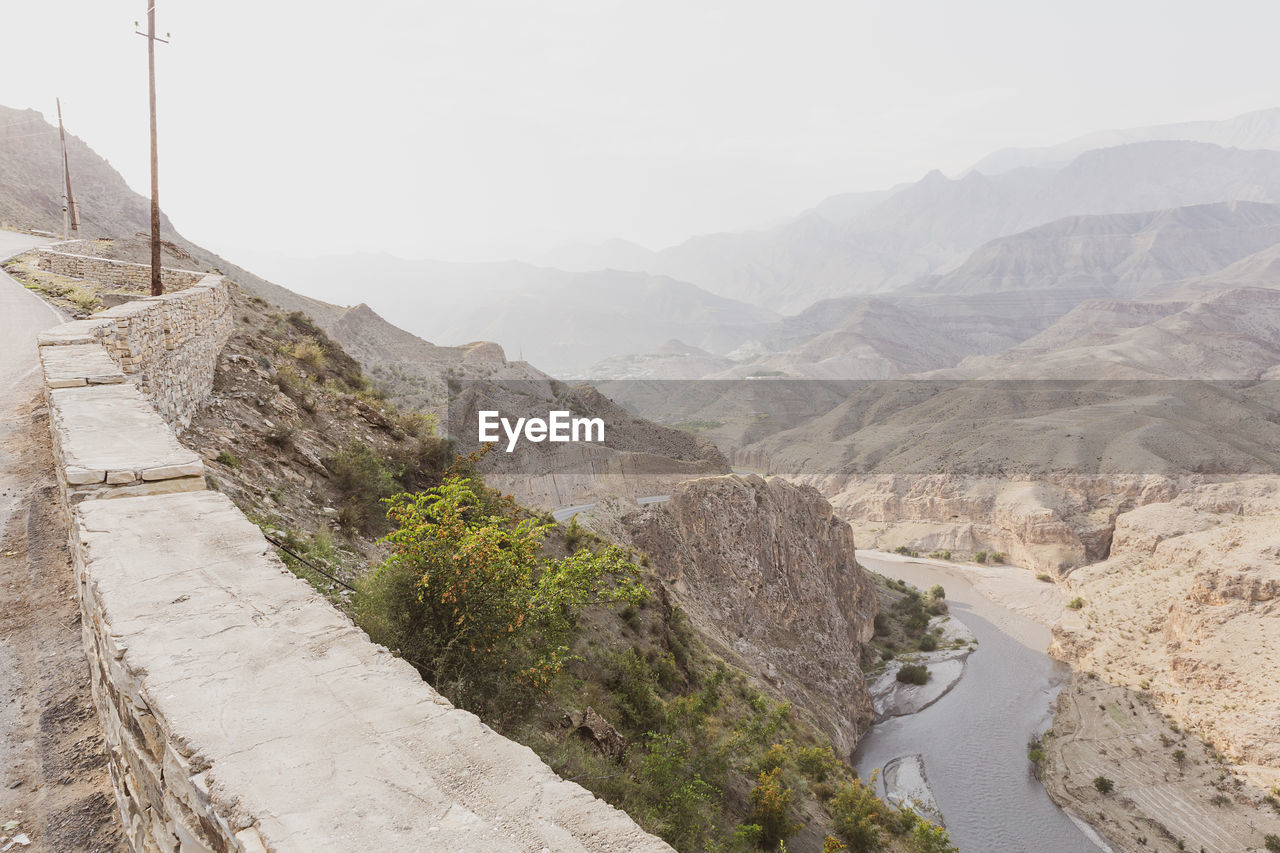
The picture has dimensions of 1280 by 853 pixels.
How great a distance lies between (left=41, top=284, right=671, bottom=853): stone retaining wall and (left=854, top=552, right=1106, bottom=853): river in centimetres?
3085

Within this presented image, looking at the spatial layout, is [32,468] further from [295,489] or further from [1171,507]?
[1171,507]

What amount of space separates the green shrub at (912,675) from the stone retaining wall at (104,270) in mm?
39330

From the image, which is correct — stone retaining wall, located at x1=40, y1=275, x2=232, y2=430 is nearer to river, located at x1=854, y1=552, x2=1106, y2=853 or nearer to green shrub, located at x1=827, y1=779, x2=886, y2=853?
green shrub, located at x1=827, y1=779, x2=886, y2=853

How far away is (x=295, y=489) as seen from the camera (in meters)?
10.0

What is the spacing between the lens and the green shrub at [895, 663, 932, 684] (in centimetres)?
3891

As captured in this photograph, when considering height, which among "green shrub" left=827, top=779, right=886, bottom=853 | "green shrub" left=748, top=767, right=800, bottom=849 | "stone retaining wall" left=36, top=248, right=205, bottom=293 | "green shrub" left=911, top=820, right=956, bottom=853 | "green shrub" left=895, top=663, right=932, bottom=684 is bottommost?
"green shrub" left=895, top=663, right=932, bottom=684

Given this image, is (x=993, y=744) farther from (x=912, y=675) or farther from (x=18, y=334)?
(x=18, y=334)

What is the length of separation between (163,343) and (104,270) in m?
12.5

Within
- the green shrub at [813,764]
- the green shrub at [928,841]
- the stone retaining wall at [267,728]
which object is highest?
the stone retaining wall at [267,728]

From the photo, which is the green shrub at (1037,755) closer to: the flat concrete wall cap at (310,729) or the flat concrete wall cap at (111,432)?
the flat concrete wall cap at (310,729)

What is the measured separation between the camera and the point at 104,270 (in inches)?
760

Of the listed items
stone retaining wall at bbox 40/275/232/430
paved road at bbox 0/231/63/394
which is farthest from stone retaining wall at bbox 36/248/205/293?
stone retaining wall at bbox 40/275/232/430

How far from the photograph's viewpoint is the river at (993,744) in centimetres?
2781

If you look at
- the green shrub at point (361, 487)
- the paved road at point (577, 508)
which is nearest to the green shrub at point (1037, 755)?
the paved road at point (577, 508)
